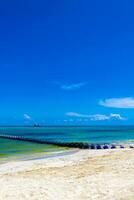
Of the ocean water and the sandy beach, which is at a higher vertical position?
the ocean water

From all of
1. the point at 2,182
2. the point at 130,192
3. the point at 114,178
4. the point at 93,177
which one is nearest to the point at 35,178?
the point at 2,182

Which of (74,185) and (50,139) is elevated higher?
(50,139)

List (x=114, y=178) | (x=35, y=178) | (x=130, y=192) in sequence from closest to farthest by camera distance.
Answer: (x=130, y=192), (x=114, y=178), (x=35, y=178)

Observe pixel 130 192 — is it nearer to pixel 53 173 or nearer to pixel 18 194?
pixel 18 194

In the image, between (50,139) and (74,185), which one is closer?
(74,185)

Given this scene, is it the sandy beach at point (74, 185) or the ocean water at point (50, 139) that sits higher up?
the ocean water at point (50, 139)

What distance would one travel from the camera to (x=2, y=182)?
15398 mm

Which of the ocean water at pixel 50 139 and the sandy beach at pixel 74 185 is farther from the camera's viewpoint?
the ocean water at pixel 50 139

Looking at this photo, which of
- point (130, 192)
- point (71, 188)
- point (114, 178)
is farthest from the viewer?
point (114, 178)

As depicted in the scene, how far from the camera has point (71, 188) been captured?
13672mm

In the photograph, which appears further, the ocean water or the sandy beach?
the ocean water

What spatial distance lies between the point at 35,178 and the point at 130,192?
5560 mm

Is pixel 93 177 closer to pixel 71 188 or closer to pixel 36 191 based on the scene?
pixel 71 188

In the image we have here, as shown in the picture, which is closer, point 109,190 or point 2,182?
point 109,190
